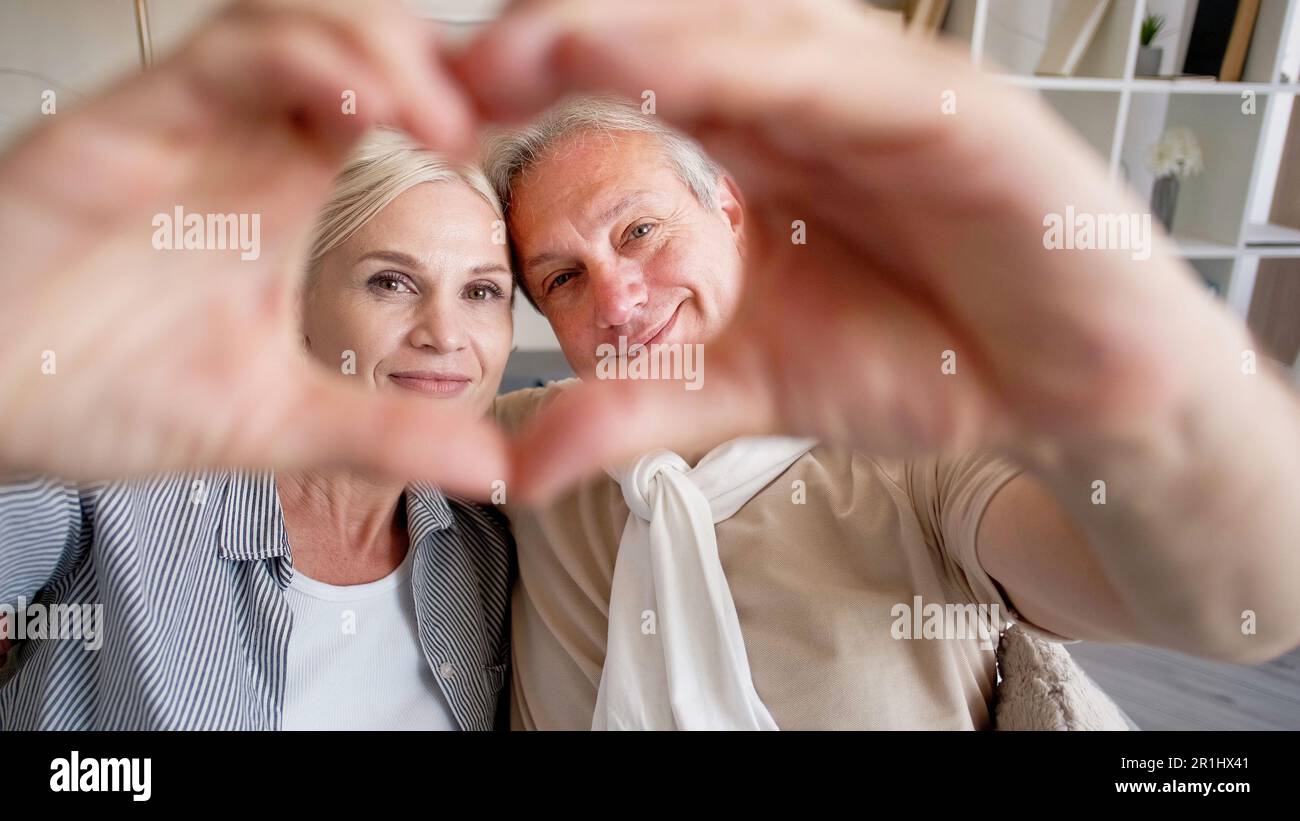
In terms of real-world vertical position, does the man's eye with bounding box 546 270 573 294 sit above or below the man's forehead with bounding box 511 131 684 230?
below

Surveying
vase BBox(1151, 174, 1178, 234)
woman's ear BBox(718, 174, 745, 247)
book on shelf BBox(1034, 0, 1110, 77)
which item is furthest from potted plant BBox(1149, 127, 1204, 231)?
woman's ear BBox(718, 174, 745, 247)

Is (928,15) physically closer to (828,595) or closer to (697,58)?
(828,595)

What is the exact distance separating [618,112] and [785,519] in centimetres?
49

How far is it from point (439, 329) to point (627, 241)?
0.23m

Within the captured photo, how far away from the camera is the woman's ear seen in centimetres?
103

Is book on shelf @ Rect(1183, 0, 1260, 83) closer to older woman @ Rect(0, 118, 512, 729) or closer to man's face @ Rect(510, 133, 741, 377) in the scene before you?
man's face @ Rect(510, 133, 741, 377)

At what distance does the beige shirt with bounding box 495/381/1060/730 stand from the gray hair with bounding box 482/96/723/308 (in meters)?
0.36

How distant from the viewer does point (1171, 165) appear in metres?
2.53

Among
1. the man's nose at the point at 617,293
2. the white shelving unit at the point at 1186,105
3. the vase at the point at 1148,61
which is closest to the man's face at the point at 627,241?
the man's nose at the point at 617,293

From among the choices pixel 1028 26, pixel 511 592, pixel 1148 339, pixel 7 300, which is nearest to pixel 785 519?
pixel 511 592

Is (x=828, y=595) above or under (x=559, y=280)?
under

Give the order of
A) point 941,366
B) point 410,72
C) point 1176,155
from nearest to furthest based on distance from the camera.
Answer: point 410,72 < point 941,366 < point 1176,155

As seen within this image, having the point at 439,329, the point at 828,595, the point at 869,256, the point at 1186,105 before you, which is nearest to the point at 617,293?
the point at 439,329
